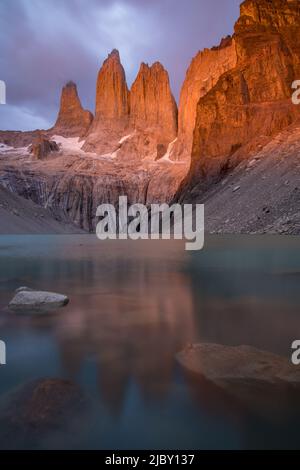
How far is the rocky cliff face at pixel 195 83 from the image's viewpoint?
119062 millimetres

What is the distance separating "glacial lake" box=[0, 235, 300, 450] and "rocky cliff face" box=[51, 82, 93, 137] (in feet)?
558

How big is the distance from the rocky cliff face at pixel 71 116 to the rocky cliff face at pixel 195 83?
57.9m

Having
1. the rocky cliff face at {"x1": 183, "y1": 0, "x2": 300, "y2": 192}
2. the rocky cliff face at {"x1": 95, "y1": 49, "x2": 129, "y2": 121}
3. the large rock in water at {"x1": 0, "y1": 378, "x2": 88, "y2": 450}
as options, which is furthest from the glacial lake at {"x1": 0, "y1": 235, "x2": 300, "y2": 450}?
the rocky cliff face at {"x1": 95, "y1": 49, "x2": 129, "y2": 121}

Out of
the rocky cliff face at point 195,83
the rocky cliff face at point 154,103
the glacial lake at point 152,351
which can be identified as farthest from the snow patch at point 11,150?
the glacial lake at point 152,351

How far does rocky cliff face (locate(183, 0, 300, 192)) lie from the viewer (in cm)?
7150

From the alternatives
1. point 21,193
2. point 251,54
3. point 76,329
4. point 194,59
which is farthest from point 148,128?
point 76,329

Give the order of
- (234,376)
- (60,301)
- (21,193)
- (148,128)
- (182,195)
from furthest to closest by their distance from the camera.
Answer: (148,128)
(21,193)
(182,195)
(60,301)
(234,376)

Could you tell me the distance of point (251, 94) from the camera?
252 ft

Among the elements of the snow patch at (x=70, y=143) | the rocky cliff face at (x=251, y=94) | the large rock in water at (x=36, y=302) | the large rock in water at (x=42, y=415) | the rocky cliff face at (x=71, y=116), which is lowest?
the large rock in water at (x=42, y=415)

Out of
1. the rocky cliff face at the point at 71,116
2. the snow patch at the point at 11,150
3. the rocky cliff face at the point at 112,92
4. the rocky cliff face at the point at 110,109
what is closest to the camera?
the rocky cliff face at the point at 110,109

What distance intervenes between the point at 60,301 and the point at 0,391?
4411 millimetres

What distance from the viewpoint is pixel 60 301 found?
27.6ft

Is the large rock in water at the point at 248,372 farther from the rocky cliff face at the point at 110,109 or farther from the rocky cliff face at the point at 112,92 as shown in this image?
the rocky cliff face at the point at 112,92

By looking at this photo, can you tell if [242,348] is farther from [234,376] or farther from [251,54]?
[251,54]
